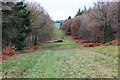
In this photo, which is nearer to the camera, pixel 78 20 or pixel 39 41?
pixel 39 41

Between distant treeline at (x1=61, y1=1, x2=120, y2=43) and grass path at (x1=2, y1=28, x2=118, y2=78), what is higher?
distant treeline at (x1=61, y1=1, x2=120, y2=43)

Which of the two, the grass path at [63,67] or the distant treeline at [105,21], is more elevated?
the distant treeline at [105,21]

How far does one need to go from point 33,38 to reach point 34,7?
24.6ft

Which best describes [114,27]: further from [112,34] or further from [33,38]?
[33,38]

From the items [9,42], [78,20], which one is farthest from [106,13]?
[78,20]

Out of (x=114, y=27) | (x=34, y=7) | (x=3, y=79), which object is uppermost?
(x=34, y=7)

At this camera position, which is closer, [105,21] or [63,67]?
[63,67]

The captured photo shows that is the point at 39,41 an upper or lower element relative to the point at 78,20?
lower

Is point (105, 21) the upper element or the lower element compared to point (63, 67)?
upper

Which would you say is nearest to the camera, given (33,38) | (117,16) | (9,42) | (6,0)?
(6,0)

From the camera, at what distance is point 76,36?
262ft

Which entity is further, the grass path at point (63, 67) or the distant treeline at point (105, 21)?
the distant treeline at point (105, 21)

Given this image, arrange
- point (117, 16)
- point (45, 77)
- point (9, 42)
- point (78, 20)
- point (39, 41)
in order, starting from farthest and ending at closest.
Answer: point (78, 20) → point (39, 41) → point (117, 16) → point (9, 42) → point (45, 77)

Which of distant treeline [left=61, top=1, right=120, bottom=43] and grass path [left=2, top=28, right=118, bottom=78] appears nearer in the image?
grass path [left=2, top=28, right=118, bottom=78]
